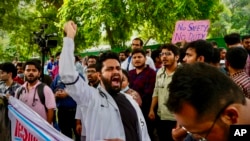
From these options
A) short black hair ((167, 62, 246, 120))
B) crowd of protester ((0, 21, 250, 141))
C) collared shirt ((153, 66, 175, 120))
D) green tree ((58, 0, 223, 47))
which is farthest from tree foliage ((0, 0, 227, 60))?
short black hair ((167, 62, 246, 120))

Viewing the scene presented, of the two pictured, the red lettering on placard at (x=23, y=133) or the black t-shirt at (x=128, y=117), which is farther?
the red lettering on placard at (x=23, y=133)

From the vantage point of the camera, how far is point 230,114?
142cm

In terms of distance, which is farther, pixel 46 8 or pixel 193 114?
pixel 46 8

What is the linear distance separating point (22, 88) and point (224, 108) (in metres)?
4.73

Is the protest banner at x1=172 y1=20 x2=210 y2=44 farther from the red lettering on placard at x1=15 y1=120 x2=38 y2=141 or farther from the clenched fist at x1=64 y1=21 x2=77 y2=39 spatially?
the clenched fist at x1=64 y1=21 x2=77 y2=39

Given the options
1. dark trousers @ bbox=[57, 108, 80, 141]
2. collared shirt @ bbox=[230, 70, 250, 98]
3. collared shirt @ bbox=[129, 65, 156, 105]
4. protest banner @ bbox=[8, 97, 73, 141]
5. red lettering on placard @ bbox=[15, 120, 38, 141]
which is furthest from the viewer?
dark trousers @ bbox=[57, 108, 80, 141]

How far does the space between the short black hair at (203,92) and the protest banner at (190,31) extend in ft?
23.0

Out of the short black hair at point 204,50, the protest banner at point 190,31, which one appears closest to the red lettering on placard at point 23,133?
the short black hair at point 204,50

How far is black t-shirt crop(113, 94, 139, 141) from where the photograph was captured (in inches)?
148

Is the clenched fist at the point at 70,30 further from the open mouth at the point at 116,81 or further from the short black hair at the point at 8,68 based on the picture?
the short black hair at the point at 8,68

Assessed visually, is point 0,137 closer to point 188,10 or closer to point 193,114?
point 193,114

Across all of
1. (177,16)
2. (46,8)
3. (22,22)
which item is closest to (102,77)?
(177,16)

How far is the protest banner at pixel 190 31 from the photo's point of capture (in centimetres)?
846

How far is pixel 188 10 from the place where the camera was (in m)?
16.3
